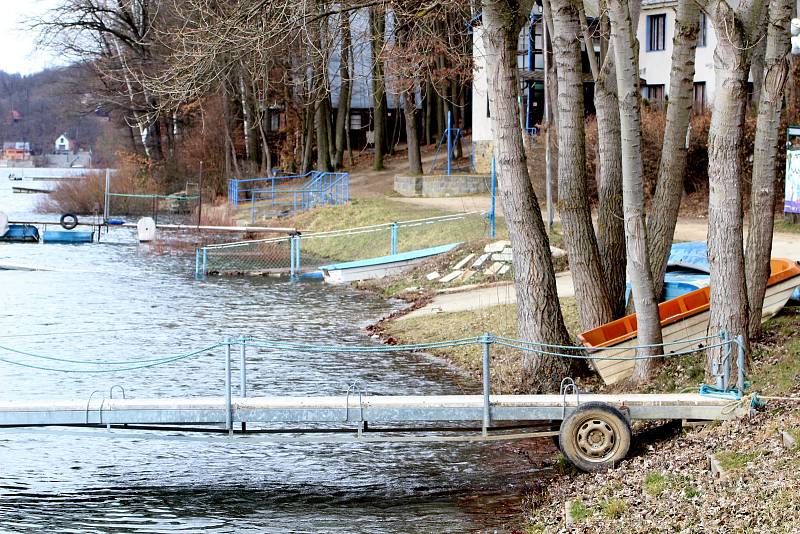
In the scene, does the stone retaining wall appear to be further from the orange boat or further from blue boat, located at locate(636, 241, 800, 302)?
the orange boat

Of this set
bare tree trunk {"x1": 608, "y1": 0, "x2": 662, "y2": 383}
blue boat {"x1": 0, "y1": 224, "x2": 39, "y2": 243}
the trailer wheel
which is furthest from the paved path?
blue boat {"x1": 0, "y1": 224, "x2": 39, "y2": 243}

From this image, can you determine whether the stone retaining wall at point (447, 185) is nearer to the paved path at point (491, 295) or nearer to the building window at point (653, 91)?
the building window at point (653, 91)

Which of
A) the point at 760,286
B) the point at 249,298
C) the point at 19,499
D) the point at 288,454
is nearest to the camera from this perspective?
the point at 19,499

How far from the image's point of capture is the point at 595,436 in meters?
11.0

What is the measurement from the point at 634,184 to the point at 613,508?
4.96 metres

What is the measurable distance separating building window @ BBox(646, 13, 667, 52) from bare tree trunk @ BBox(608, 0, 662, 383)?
37769mm

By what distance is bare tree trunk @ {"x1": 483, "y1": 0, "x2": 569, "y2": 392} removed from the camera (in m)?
13.9

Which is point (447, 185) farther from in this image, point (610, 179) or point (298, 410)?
point (298, 410)

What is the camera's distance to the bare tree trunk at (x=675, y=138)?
13766mm


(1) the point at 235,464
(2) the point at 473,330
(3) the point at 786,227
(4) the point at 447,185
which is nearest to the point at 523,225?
(2) the point at 473,330

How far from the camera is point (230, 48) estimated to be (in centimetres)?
1466

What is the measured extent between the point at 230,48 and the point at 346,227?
74.6 feet

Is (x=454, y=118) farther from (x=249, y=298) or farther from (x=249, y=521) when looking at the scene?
(x=249, y=521)

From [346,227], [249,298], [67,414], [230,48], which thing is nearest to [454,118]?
[346,227]
